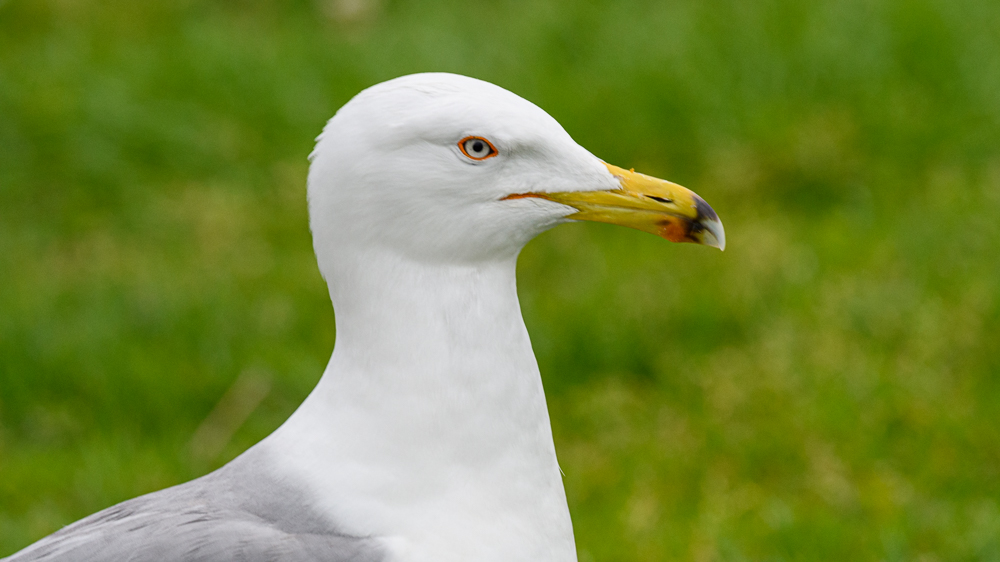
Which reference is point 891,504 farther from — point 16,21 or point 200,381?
point 16,21

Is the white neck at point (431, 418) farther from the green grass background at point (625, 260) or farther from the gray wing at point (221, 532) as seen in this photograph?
the green grass background at point (625, 260)

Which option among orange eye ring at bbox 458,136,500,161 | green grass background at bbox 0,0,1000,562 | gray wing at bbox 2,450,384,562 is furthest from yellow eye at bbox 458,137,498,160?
green grass background at bbox 0,0,1000,562

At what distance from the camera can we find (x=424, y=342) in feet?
7.72

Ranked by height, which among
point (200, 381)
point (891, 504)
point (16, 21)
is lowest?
point (891, 504)

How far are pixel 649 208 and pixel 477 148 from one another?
376 mm

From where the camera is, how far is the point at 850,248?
488 centimetres

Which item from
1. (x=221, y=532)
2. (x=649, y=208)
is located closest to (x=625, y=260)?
(x=649, y=208)

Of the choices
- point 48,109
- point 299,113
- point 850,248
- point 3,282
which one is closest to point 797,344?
point 850,248

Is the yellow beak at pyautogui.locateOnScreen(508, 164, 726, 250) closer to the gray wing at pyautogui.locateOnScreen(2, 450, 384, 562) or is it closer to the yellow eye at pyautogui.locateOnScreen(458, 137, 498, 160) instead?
the yellow eye at pyautogui.locateOnScreen(458, 137, 498, 160)

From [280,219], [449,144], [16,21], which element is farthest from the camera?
[16,21]

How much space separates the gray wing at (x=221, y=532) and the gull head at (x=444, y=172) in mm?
545

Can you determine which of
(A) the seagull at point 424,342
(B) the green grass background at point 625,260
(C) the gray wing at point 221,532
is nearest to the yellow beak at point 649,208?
(A) the seagull at point 424,342

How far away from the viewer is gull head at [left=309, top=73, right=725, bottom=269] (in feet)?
7.55

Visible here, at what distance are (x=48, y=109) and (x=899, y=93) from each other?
4159 mm
